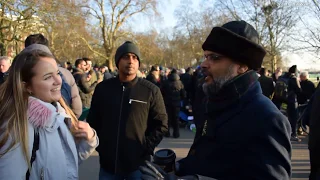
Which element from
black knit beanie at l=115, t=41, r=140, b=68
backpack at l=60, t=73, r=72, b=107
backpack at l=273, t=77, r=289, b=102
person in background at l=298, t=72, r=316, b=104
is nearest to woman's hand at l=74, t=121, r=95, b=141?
black knit beanie at l=115, t=41, r=140, b=68

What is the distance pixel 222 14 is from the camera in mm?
30203

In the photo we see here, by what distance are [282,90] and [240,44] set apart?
703 cm

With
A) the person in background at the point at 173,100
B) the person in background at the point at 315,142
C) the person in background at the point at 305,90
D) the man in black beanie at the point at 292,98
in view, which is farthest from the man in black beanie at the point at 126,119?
the person in background at the point at 305,90

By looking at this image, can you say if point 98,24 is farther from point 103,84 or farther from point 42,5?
point 103,84

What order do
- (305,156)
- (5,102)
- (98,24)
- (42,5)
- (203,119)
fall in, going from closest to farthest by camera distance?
(5,102), (203,119), (305,156), (42,5), (98,24)

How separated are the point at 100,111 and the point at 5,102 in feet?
3.96

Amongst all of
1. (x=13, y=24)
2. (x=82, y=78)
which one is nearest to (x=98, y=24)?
(x=13, y=24)

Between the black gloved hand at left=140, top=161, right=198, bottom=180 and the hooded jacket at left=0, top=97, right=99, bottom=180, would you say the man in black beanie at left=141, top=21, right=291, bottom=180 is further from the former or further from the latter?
the hooded jacket at left=0, top=97, right=99, bottom=180

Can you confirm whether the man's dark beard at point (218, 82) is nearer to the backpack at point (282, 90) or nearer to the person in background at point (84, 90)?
the person in background at point (84, 90)

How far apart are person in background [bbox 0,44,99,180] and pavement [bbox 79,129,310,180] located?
339cm

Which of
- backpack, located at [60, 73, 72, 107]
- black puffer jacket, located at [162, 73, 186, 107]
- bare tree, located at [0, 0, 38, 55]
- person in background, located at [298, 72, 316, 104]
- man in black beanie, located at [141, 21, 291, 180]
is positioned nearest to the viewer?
man in black beanie, located at [141, 21, 291, 180]

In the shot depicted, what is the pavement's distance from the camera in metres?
5.11

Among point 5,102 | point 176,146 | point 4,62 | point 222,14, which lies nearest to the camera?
point 5,102

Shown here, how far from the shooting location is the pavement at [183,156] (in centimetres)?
511
